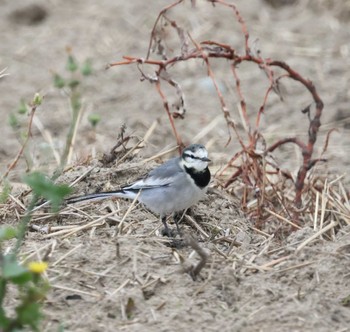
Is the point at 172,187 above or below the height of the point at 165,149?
above

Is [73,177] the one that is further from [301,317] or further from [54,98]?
[54,98]

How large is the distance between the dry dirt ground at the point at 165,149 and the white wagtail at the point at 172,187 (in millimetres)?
90

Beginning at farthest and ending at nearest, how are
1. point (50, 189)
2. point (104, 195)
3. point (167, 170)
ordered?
point (167, 170) → point (104, 195) → point (50, 189)

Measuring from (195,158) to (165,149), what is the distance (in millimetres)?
1639

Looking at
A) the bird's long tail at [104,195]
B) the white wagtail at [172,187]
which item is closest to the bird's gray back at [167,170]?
the white wagtail at [172,187]

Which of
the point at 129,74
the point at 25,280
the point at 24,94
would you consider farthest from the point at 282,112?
the point at 25,280

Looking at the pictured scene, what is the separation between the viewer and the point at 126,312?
14.3ft

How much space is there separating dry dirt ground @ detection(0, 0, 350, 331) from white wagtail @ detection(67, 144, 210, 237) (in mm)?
90

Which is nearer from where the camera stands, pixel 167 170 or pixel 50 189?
pixel 50 189

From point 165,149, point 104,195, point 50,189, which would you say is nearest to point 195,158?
point 104,195

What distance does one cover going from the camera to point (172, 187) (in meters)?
5.58

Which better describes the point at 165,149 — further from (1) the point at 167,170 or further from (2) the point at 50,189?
(2) the point at 50,189

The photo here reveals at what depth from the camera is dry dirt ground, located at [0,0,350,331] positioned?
174 inches

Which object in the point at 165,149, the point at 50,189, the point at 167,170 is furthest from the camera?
the point at 165,149
